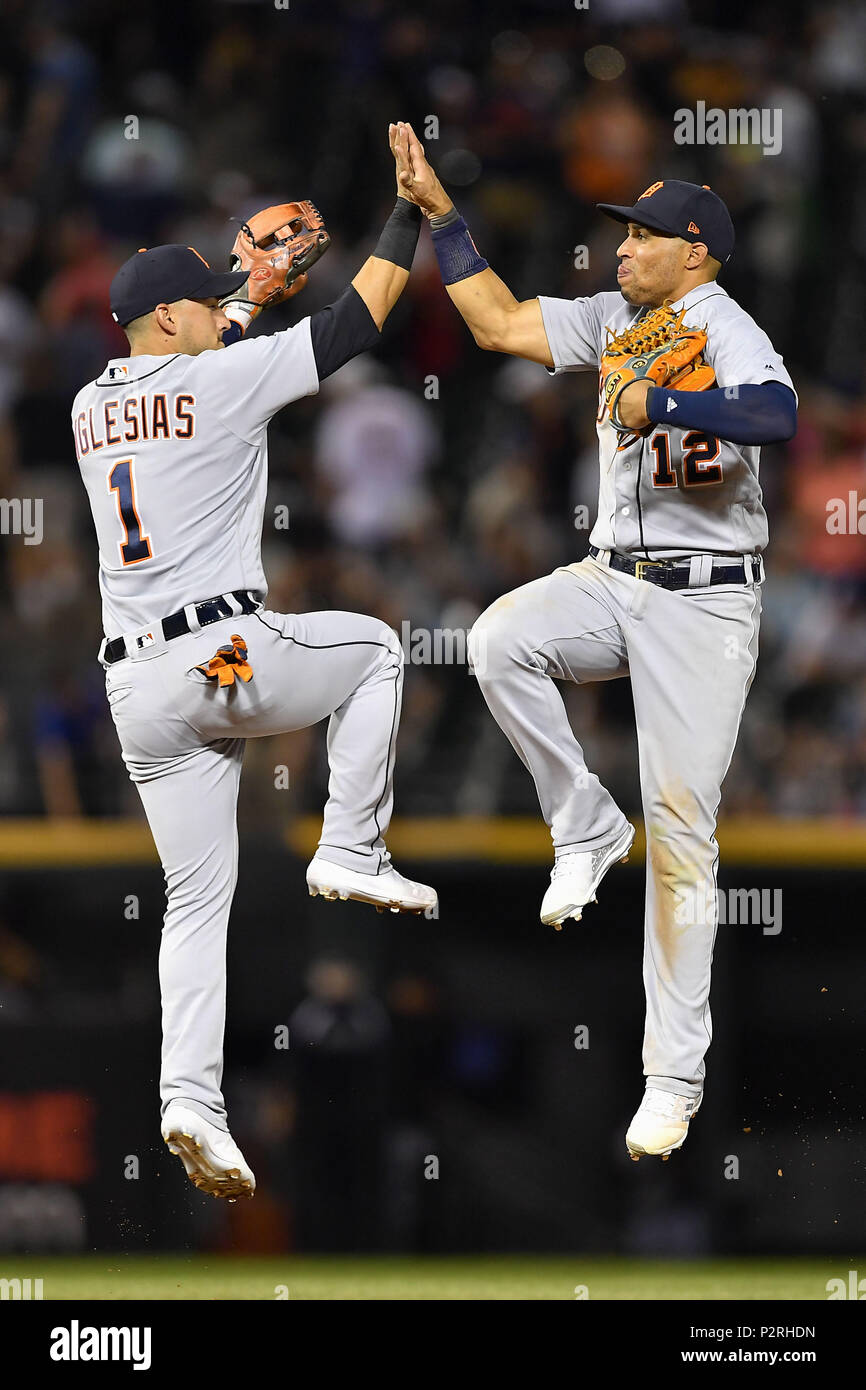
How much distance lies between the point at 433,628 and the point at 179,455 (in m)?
2.56

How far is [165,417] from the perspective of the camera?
4770 mm

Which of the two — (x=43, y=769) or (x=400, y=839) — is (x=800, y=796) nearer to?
(x=400, y=839)

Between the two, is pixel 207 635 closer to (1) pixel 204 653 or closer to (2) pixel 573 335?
(1) pixel 204 653

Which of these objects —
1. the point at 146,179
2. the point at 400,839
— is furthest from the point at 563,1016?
the point at 146,179

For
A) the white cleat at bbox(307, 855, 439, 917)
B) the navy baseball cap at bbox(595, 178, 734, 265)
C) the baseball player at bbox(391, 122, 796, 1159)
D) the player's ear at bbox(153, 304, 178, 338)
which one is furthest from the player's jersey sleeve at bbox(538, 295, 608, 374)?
the white cleat at bbox(307, 855, 439, 917)

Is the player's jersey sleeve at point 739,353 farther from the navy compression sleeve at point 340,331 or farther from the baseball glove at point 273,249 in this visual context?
the baseball glove at point 273,249

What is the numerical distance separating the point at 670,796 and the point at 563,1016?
83.9 inches

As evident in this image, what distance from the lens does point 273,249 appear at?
523 centimetres

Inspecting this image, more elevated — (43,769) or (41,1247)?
(43,769)

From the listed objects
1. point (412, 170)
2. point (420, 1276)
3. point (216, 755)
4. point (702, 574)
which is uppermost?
point (412, 170)

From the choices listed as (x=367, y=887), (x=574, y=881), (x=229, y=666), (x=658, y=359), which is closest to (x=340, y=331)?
(x=658, y=359)

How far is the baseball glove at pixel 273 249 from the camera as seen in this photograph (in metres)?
5.22

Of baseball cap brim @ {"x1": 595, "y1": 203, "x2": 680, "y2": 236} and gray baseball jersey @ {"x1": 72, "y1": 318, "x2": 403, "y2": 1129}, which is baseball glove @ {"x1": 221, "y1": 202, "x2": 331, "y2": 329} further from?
baseball cap brim @ {"x1": 595, "y1": 203, "x2": 680, "y2": 236}

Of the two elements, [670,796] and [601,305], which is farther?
[601,305]
